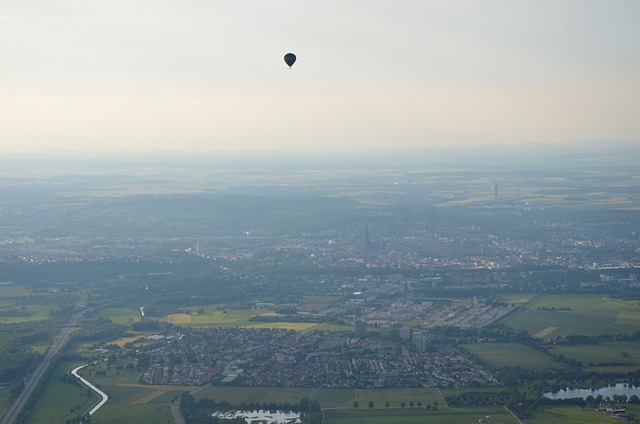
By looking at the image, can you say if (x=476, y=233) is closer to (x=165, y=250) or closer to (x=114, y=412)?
(x=165, y=250)

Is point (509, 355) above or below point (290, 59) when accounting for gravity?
below

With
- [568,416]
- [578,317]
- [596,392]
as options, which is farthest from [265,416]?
[578,317]

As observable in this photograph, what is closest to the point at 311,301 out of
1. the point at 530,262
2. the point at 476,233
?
the point at 530,262

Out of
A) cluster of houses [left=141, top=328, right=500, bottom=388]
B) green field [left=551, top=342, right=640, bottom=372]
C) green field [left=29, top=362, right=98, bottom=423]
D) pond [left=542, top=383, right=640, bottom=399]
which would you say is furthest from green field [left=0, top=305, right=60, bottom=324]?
pond [left=542, top=383, right=640, bottom=399]

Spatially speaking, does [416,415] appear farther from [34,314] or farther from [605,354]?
[34,314]

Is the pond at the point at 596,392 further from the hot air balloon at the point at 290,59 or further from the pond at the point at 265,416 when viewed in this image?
the hot air balloon at the point at 290,59

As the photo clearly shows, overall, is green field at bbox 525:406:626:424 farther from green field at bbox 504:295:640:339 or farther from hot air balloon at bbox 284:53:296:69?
hot air balloon at bbox 284:53:296:69
